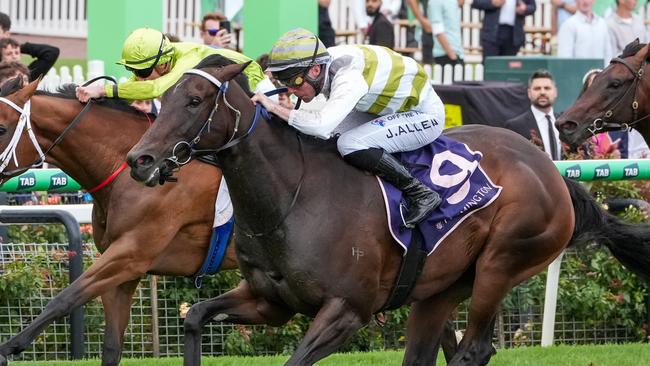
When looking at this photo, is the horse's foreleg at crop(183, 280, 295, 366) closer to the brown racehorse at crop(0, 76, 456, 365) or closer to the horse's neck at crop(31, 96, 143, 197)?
the brown racehorse at crop(0, 76, 456, 365)

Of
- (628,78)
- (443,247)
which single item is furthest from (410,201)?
(628,78)

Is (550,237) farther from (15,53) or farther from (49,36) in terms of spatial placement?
(49,36)

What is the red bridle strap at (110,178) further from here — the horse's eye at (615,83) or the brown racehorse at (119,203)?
the horse's eye at (615,83)

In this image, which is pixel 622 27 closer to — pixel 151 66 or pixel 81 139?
pixel 151 66

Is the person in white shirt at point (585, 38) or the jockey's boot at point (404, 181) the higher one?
the person in white shirt at point (585, 38)

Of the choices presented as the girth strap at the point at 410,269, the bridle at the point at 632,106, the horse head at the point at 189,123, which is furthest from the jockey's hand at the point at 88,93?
the bridle at the point at 632,106

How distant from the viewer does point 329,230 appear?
5.70 m

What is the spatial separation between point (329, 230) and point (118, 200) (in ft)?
5.09

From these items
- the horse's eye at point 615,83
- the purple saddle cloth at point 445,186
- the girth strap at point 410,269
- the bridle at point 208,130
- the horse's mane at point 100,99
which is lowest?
the girth strap at point 410,269

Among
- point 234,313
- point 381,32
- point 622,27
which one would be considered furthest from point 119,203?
point 622,27

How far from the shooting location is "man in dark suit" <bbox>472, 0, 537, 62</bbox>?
14.3 metres

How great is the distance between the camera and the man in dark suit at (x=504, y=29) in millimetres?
14280

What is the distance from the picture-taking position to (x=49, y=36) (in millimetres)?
19422

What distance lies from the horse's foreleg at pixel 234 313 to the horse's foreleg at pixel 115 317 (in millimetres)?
725
